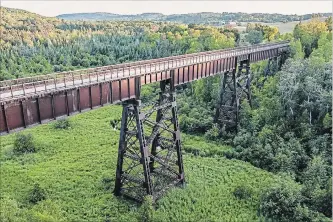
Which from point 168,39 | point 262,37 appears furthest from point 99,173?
point 168,39

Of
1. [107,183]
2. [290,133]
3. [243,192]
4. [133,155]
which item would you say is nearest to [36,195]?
[107,183]

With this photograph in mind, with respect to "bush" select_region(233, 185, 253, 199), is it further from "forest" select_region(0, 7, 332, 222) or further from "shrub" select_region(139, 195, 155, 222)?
"shrub" select_region(139, 195, 155, 222)

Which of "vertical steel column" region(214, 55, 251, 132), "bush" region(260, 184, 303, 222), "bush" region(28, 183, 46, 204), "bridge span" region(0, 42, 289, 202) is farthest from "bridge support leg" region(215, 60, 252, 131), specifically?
"bush" region(28, 183, 46, 204)

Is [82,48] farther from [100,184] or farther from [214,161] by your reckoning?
[100,184]

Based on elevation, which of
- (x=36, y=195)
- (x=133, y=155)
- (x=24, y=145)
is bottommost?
(x=36, y=195)

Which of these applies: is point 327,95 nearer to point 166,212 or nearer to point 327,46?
point 327,46
